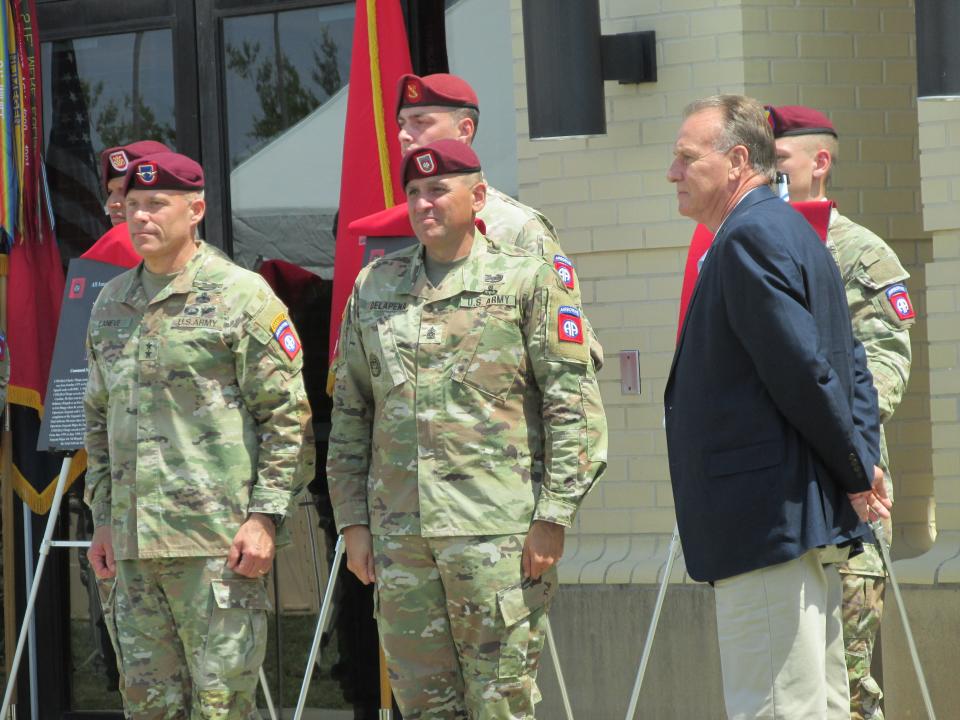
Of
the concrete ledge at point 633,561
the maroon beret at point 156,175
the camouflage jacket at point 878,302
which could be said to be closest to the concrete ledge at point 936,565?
the concrete ledge at point 633,561

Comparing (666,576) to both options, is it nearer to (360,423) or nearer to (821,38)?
(360,423)

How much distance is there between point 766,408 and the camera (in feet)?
11.6

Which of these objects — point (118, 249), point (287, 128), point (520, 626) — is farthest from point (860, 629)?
point (287, 128)

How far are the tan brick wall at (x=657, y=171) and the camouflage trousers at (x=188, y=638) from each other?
170 cm

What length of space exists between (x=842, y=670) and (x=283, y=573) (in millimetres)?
3113

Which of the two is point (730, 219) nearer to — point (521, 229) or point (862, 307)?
point (521, 229)

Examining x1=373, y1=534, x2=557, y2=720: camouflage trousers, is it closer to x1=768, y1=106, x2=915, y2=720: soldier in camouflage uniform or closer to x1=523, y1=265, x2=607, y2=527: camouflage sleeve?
x1=523, y1=265, x2=607, y2=527: camouflage sleeve

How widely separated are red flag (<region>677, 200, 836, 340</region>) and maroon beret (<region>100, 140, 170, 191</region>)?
5.55ft

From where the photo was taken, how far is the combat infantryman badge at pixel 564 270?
4469 millimetres

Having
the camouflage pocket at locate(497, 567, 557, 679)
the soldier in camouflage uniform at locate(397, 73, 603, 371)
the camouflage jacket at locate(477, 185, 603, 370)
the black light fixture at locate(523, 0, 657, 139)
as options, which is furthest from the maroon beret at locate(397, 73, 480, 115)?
the camouflage pocket at locate(497, 567, 557, 679)

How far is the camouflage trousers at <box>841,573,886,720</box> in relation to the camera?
489 centimetres

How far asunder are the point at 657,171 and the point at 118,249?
79.0 inches

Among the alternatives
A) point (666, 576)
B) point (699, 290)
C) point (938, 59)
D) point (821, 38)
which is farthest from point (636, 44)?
point (699, 290)

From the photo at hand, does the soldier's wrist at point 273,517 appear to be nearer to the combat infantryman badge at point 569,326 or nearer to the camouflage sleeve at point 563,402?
the camouflage sleeve at point 563,402
